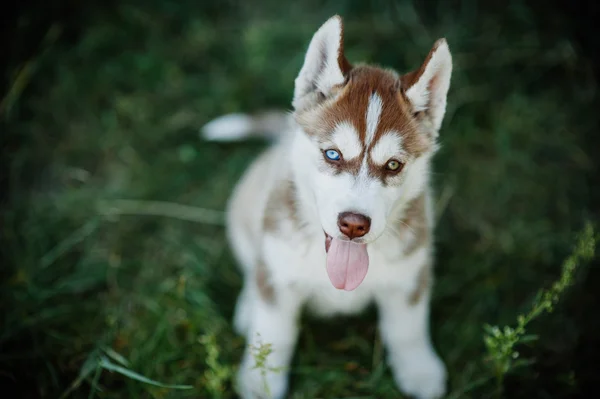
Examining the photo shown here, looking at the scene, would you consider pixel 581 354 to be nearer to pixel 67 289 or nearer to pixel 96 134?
pixel 67 289

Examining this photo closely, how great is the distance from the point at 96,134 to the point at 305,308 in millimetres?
2718

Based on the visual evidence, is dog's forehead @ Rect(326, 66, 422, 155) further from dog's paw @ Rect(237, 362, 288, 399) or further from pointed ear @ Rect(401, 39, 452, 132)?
dog's paw @ Rect(237, 362, 288, 399)

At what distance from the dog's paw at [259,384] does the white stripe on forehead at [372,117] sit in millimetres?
1587

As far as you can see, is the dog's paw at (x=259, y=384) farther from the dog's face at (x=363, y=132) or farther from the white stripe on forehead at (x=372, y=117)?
the white stripe on forehead at (x=372, y=117)

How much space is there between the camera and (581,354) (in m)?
3.87

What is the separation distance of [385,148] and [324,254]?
727 mm

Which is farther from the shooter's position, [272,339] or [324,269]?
[272,339]

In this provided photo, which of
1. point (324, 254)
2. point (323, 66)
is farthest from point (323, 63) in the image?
point (324, 254)

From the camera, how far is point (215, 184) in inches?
194

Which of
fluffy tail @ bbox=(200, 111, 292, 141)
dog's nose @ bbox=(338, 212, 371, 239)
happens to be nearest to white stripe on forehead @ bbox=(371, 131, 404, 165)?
dog's nose @ bbox=(338, 212, 371, 239)

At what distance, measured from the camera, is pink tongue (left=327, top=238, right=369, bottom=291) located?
2.95m

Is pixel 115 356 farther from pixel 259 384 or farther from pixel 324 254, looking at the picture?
pixel 324 254

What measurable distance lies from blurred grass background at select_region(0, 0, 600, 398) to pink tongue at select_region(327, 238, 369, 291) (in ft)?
3.16

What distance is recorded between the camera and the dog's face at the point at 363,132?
9.09 ft
